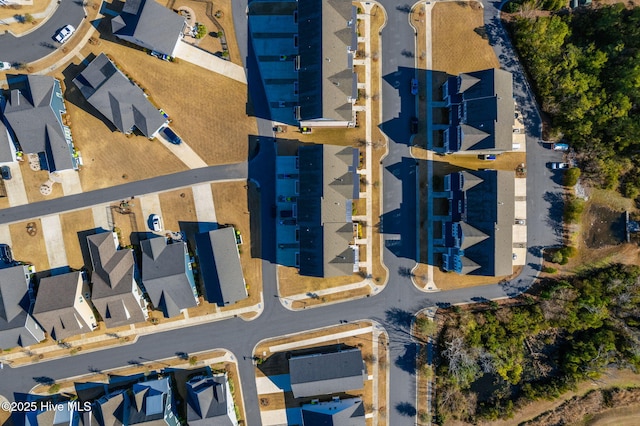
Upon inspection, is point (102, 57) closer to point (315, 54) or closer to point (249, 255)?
point (315, 54)

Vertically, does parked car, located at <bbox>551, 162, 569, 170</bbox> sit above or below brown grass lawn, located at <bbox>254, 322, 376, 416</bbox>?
above

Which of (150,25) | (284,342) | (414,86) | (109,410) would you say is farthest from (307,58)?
(109,410)

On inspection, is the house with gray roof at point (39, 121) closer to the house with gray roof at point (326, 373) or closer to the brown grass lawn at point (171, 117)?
the brown grass lawn at point (171, 117)

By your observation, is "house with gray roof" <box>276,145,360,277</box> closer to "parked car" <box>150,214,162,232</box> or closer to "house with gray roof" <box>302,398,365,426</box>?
"house with gray roof" <box>302,398,365,426</box>

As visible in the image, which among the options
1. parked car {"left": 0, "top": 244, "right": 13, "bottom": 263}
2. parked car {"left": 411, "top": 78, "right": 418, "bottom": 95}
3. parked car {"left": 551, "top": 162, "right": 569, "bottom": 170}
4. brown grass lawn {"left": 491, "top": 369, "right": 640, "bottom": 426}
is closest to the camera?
parked car {"left": 0, "top": 244, "right": 13, "bottom": 263}

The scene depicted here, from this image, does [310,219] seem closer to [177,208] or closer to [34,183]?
[177,208]

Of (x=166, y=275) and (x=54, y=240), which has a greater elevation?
(x=54, y=240)

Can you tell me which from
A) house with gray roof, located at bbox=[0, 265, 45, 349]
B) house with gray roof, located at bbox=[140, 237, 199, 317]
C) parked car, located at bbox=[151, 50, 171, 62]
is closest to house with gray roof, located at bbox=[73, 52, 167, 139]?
parked car, located at bbox=[151, 50, 171, 62]
